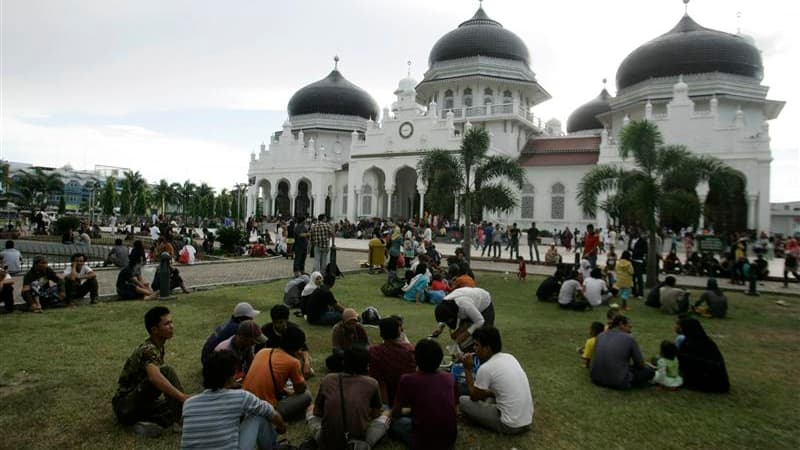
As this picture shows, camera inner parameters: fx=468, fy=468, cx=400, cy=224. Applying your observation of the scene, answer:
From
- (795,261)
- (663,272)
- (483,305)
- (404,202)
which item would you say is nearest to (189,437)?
(483,305)

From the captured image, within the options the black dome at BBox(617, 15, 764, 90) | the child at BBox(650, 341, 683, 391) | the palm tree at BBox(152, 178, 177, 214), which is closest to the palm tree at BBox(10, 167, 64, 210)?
the palm tree at BBox(152, 178, 177, 214)

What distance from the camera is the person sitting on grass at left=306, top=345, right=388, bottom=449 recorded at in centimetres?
370

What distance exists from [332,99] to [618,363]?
46.6m

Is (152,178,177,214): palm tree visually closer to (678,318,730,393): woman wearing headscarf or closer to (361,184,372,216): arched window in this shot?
(361,184,372,216): arched window

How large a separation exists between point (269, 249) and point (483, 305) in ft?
55.2

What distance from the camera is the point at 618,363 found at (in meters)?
5.57

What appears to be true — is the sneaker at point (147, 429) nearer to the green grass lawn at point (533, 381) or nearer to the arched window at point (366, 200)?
the green grass lawn at point (533, 381)

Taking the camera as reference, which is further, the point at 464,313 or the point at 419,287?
the point at 419,287

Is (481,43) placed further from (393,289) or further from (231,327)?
(231,327)

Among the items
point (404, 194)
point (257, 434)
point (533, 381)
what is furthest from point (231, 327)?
point (404, 194)

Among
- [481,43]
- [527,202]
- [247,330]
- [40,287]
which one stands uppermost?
[481,43]

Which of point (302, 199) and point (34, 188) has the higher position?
point (34, 188)

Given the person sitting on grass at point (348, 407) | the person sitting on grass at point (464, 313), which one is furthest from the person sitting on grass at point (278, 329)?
the person sitting on grass at point (464, 313)

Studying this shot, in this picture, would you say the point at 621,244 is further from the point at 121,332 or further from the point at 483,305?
the point at 121,332
